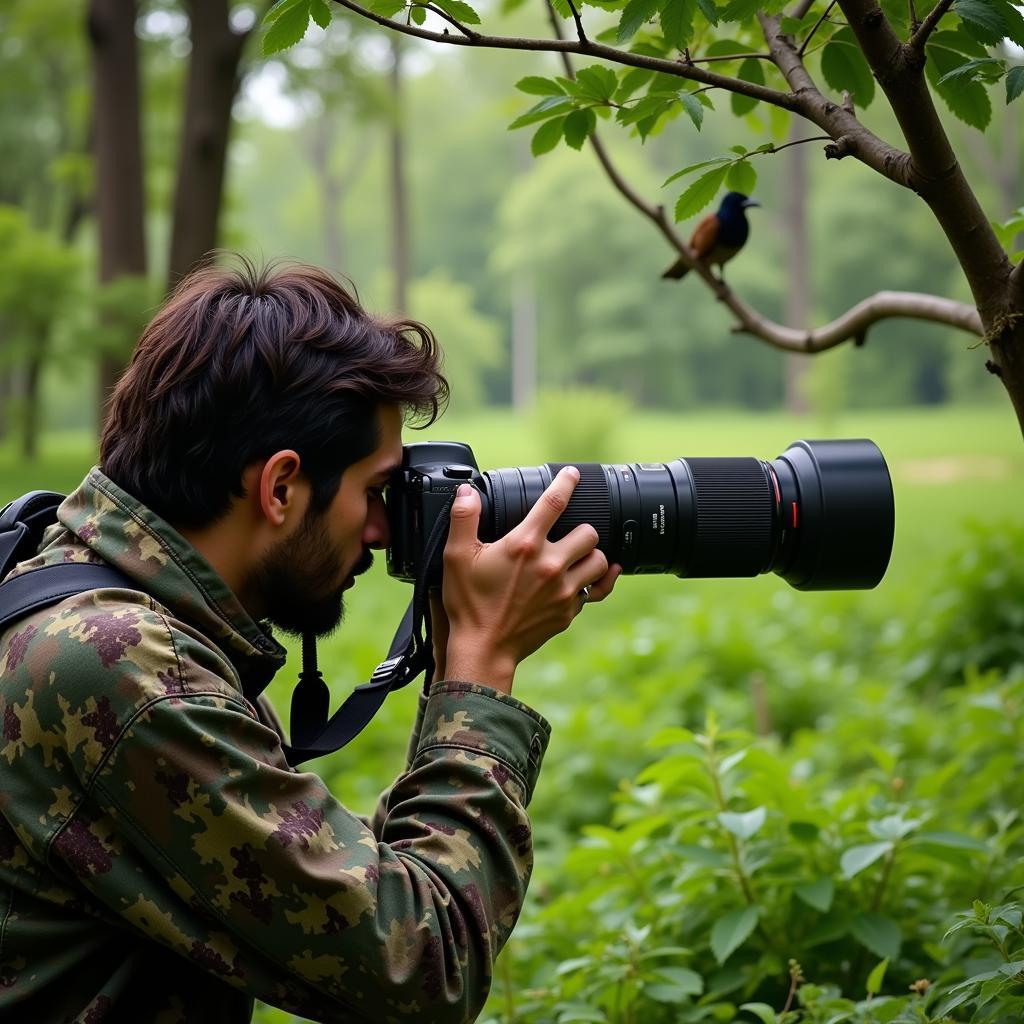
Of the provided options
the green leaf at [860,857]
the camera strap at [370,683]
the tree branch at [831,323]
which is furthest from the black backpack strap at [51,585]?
the green leaf at [860,857]

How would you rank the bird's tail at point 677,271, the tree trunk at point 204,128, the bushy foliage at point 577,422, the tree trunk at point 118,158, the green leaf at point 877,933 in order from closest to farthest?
the green leaf at point 877,933, the bird's tail at point 677,271, the tree trunk at point 204,128, the tree trunk at point 118,158, the bushy foliage at point 577,422

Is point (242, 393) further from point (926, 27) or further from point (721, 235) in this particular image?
point (721, 235)

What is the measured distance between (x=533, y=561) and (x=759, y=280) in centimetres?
3052

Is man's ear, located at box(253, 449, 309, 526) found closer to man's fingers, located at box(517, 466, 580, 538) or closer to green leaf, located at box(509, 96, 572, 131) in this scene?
man's fingers, located at box(517, 466, 580, 538)

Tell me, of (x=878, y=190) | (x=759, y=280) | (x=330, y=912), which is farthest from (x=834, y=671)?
(x=878, y=190)

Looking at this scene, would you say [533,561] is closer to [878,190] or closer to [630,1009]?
[630,1009]

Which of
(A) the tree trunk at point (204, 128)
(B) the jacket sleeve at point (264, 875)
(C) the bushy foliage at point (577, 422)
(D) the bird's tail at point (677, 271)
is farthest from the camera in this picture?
(C) the bushy foliage at point (577, 422)

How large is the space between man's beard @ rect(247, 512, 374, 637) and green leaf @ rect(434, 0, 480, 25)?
0.66 m

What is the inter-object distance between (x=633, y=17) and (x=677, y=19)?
0.19 feet

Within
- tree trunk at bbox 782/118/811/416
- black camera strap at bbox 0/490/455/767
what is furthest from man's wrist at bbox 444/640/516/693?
tree trunk at bbox 782/118/811/416

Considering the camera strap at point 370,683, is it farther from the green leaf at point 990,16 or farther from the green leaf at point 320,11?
the green leaf at point 990,16

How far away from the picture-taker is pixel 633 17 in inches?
61.4

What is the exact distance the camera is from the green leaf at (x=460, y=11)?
5.16 feet

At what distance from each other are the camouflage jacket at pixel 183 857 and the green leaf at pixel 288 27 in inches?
26.0
